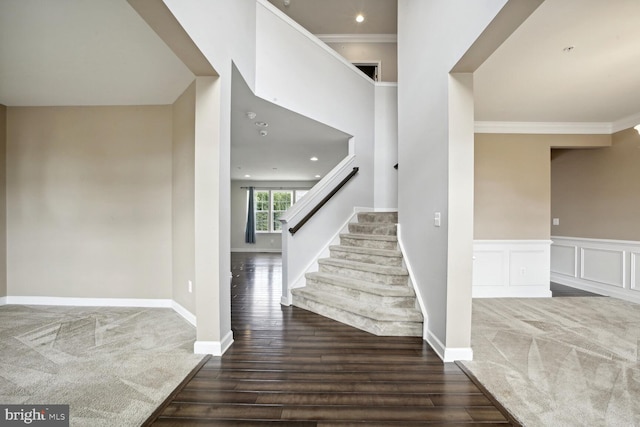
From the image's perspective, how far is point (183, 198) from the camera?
305 cm

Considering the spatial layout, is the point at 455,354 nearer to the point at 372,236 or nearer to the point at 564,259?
the point at 372,236

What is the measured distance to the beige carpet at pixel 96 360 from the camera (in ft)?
5.33

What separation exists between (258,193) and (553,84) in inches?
319

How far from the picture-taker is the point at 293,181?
30.8 ft

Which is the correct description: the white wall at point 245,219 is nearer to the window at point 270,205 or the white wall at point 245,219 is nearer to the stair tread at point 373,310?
the window at point 270,205

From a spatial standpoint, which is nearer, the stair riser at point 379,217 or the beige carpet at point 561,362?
the beige carpet at point 561,362

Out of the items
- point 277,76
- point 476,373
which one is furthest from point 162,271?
point 476,373

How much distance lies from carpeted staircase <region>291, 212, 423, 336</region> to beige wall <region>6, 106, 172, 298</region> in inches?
75.6

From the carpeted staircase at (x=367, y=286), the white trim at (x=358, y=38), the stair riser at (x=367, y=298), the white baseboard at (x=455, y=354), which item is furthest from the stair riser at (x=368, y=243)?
the white trim at (x=358, y=38)

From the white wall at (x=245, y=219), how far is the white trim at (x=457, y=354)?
24.9 feet

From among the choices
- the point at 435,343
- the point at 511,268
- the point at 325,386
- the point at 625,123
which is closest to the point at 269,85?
the point at 325,386

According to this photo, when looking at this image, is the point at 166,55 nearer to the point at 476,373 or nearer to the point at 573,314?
the point at 476,373

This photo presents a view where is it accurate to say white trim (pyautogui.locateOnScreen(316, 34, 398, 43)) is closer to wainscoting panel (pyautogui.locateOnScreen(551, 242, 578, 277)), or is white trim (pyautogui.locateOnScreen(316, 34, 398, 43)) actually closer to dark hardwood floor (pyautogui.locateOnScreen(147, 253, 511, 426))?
wainscoting panel (pyautogui.locateOnScreen(551, 242, 578, 277))

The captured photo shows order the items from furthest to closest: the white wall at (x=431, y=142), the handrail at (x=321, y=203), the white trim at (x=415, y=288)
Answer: the handrail at (x=321, y=203), the white trim at (x=415, y=288), the white wall at (x=431, y=142)
